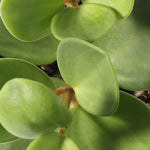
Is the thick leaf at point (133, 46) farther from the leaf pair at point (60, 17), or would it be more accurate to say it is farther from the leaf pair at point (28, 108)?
the leaf pair at point (28, 108)

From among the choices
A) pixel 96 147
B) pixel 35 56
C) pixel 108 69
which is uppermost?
pixel 108 69

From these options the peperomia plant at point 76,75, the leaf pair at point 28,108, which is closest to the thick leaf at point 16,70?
the peperomia plant at point 76,75

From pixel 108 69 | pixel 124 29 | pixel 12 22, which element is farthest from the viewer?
pixel 124 29

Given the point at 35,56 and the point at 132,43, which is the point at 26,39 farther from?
the point at 132,43

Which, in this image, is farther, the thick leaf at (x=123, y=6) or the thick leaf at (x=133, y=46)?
the thick leaf at (x=133, y=46)

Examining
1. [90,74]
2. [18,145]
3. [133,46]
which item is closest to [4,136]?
[18,145]

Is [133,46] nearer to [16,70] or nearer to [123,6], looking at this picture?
[123,6]

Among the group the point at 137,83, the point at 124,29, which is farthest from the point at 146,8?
the point at 137,83
